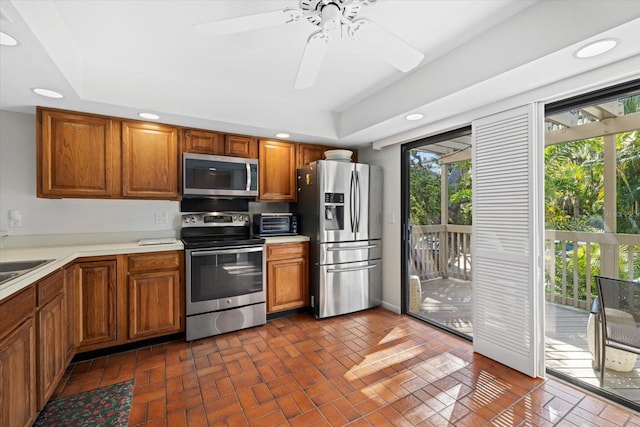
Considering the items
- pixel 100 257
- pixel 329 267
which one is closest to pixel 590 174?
pixel 329 267

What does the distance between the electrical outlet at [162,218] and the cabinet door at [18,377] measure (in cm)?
162

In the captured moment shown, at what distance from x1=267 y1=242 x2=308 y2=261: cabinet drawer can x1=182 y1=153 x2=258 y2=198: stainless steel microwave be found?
646 millimetres

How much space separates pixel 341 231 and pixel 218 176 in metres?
1.49

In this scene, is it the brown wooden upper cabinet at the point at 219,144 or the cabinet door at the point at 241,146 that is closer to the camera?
the brown wooden upper cabinet at the point at 219,144

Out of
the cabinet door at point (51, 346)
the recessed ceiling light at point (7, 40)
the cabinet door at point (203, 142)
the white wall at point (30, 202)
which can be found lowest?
the cabinet door at point (51, 346)

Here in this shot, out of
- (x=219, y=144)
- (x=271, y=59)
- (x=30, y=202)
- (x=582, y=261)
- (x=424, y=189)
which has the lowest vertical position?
(x=582, y=261)

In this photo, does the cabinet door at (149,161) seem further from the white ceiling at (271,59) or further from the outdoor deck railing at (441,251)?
the outdoor deck railing at (441,251)

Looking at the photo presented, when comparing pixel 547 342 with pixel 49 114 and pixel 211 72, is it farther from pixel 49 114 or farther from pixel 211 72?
pixel 49 114

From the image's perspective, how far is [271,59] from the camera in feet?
7.47

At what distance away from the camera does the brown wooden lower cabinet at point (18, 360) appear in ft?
4.15

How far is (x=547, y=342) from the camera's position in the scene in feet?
7.20

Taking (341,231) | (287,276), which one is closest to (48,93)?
(287,276)

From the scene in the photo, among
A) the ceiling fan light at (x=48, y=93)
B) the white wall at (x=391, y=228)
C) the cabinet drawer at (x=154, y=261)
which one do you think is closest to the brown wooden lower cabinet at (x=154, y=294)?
the cabinet drawer at (x=154, y=261)

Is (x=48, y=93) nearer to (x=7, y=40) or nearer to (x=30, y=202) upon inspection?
(x=7, y=40)
